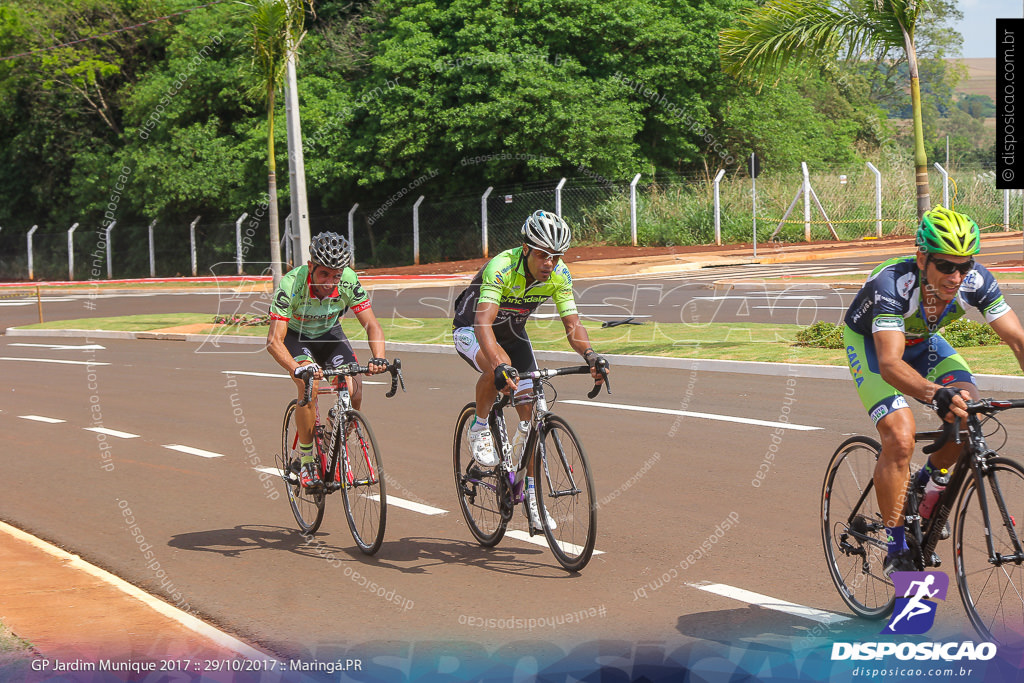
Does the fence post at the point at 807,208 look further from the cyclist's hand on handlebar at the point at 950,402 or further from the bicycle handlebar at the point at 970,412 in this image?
the cyclist's hand on handlebar at the point at 950,402

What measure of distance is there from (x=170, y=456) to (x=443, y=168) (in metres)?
31.7

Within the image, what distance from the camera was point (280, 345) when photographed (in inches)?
267

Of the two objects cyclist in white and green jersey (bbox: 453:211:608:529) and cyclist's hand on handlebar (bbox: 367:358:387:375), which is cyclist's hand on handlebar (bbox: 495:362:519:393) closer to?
cyclist in white and green jersey (bbox: 453:211:608:529)

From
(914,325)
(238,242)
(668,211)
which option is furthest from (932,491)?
(238,242)

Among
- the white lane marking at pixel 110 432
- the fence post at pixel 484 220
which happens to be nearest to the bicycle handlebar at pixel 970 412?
the white lane marking at pixel 110 432

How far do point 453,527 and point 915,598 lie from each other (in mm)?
3227

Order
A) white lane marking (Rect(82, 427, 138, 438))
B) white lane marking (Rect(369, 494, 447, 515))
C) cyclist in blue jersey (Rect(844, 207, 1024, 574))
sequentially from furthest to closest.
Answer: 1. white lane marking (Rect(82, 427, 138, 438))
2. white lane marking (Rect(369, 494, 447, 515))
3. cyclist in blue jersey (Rect(844, 207, 1024, 574))

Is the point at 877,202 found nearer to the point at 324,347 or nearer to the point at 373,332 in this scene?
the point at 324,347

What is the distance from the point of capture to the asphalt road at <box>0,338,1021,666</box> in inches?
207

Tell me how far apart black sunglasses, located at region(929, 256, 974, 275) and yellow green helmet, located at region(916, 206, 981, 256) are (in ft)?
0.21

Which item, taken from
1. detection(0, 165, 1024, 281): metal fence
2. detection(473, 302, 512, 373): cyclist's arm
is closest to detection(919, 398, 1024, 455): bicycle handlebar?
detection(473, 302, 512, 373): cyclist's arm

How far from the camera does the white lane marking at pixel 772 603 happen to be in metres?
5.19

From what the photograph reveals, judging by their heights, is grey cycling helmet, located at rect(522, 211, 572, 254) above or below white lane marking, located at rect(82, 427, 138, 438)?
above

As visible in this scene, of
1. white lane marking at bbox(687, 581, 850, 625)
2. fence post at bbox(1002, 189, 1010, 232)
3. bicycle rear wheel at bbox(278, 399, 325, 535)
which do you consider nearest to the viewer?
white lane marking at bbox(687, 581, 850, 625)
